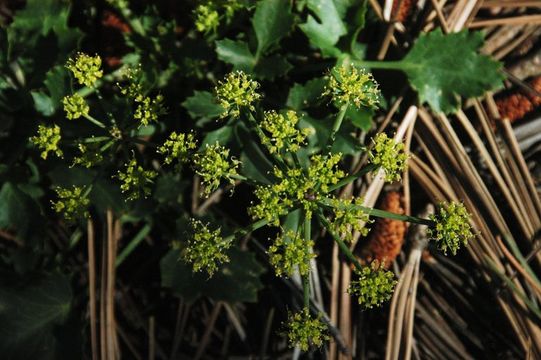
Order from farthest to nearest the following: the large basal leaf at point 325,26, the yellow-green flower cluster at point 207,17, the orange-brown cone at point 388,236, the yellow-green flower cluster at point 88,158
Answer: the orange-brown cone at point 388,236
the large basal leaf at point 325,26
the yellow-green flower cluster at point 207,17
the yellow-green flower cluster at point 88,158

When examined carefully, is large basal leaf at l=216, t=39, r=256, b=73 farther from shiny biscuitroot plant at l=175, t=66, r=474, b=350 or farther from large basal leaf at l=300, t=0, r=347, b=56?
shiny biscuitroot plant at l=175, t=66, r=474, b=350


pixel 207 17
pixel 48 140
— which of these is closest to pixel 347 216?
pixel 207 17

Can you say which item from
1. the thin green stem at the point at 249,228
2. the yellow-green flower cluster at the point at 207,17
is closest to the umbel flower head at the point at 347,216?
the thin green stem at the point at 249,228

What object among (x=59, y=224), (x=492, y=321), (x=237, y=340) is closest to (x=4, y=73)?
(x=59, y=224)

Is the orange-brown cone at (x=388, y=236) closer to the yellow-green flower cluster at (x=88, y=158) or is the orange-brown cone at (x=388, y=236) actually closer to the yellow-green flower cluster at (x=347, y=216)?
the yellow-green flower cluster at (x=347, y=216)

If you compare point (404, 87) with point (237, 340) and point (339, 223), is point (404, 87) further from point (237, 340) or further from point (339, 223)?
point (237, 340)

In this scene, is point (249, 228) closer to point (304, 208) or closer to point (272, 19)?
point (304, 208)
